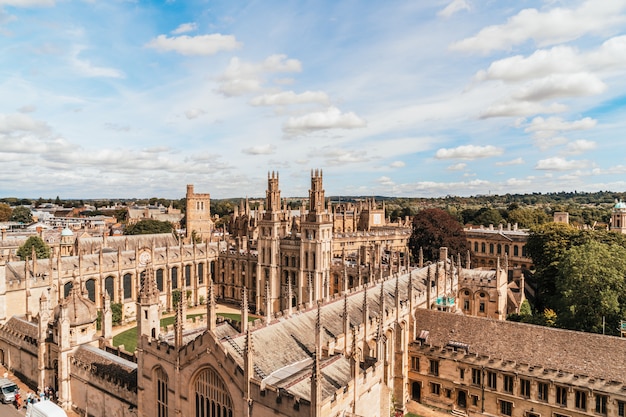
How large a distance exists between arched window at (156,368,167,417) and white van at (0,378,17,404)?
15092 millimetres

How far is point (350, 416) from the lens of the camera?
19.4 m

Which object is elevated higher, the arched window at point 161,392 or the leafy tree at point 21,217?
the leafy tree at point 21,217

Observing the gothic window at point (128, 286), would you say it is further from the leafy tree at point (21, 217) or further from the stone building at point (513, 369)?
the leafy tree at point (21, 217)

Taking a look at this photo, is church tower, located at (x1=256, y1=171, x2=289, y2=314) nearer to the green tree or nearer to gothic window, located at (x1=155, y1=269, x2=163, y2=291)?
gothic window, located at (x1=155, y1=269, x2=163, y2=291)

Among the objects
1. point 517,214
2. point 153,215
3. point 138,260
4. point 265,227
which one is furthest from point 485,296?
point 153,215

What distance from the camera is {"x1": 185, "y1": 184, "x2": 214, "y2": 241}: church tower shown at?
9156cm

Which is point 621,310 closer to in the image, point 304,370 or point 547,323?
point 547,323

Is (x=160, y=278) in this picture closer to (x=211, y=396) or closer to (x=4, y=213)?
(x=211, y=396)

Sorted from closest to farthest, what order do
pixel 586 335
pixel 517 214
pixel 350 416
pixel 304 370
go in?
→ pixel 350 416, pixel 304 370, pixel 586 335, pixel 517 214

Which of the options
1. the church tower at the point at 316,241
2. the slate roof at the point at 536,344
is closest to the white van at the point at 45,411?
the slate roof at the point at 536,344

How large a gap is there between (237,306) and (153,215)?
316 feet

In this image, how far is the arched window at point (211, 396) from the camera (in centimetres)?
2053

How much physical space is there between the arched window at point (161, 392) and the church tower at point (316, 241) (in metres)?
→ 29.8

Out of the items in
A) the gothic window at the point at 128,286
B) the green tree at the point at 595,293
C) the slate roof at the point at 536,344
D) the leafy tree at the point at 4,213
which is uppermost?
the leafy tree at the point at 4,213
